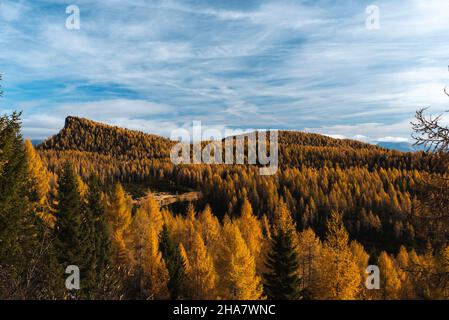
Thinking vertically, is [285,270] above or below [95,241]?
below

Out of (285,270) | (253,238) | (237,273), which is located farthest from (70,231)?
(253,238)

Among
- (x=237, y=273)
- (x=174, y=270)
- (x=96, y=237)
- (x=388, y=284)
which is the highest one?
(x=96, y=237)

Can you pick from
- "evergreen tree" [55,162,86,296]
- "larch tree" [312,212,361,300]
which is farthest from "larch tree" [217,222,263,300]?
"evergreen tree" [55,162,86,296]

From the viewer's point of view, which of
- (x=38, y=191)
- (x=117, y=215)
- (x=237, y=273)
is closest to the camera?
(x=237, y=273)

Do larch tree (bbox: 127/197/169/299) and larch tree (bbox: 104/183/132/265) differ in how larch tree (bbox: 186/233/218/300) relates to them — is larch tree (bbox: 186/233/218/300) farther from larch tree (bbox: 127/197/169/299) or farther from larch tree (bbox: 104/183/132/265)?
larch tree (bbox: 104/183/132/265)

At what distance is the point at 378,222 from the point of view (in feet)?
368

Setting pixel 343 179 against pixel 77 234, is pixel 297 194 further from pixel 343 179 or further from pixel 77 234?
pixel 77 234

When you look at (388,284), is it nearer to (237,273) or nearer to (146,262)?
(237,273)

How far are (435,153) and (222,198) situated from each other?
5605 inches

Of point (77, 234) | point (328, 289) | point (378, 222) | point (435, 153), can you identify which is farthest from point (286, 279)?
point (378, 222)

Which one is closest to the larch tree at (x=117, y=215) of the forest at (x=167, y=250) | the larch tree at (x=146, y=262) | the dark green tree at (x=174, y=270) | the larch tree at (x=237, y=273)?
the forest at (x=167, y=250)

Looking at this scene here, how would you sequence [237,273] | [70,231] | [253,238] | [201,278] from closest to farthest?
[70,231]
[237,273]
[201,278]
[253,238]

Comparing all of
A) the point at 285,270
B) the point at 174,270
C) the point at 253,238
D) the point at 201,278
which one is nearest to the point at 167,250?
the point at 174,270

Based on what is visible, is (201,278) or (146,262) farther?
(146,262)
